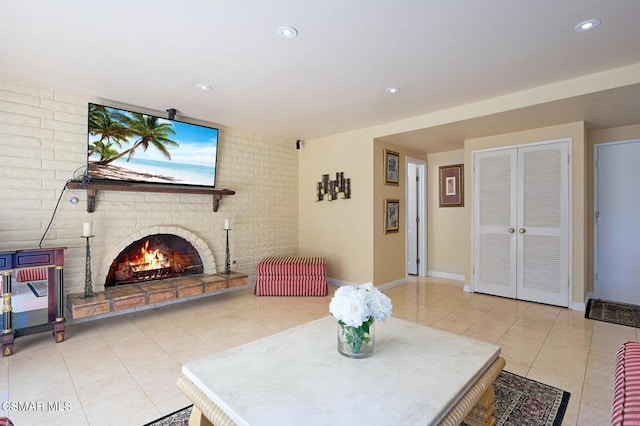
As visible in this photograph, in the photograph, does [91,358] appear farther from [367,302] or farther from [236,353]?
[367,302]

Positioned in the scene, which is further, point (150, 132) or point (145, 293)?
point (150, 132)

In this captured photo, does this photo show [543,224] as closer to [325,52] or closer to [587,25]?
[587,25]

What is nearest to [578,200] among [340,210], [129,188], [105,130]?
[340,210]

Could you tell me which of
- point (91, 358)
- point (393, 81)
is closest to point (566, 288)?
point (393, 81)

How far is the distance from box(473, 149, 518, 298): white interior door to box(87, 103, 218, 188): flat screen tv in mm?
3790

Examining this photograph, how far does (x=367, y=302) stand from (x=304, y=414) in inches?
21.9

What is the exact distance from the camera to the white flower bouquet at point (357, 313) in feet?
4.80

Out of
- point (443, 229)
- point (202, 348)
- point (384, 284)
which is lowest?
point (202, 348)

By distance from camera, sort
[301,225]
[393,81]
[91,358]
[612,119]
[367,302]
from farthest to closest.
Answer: [301,225] → [612,119] → [393,81] → [91,358] → [367,302]

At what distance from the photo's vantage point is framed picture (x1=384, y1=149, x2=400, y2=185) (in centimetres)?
487

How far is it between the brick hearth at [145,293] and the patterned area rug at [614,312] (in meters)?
4.23

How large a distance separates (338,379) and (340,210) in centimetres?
385

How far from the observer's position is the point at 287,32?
7.25 feet

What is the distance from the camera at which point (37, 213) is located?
316 centimetres
